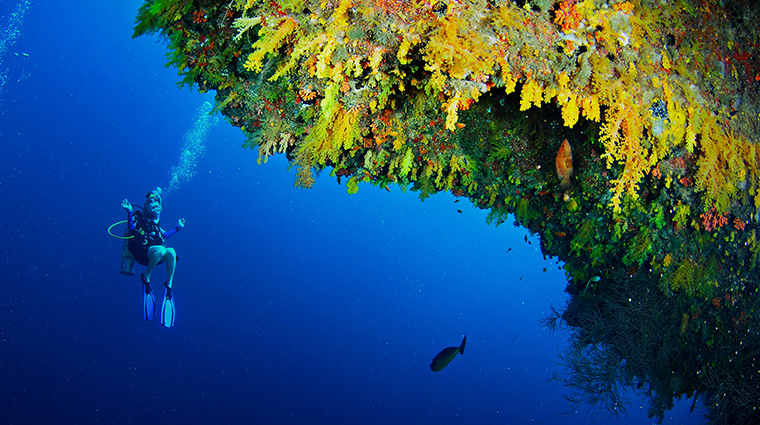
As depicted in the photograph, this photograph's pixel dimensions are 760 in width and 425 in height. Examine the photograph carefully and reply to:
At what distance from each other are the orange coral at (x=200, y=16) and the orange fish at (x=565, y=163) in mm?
3086

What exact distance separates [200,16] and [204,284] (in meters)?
56.1

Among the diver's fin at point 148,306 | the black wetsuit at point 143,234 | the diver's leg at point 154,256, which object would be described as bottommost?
the diver's fin at point 148,306

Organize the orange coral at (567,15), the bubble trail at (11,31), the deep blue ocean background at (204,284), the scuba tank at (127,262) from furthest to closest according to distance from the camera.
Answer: the bubble trail at (11,31) < the deep blue ocean background at (204,284) < the scuba tank at (127,262) < the orange coral at (567,15)

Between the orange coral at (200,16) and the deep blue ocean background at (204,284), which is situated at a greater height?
the deep blue ocean background at (204,284)

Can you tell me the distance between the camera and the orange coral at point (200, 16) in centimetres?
265

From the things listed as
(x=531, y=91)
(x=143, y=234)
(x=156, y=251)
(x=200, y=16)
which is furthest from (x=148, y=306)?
(x=531, y=91)

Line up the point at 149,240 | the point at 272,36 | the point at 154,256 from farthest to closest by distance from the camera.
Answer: the point at 149,240 → the point at 154,256 → the point at 272,36

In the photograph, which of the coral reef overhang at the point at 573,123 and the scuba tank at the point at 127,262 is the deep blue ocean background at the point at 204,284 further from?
the scuba tank at the point at 127,262

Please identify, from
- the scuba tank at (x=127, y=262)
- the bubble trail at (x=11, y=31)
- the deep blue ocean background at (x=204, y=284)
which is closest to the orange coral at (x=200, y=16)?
the scuba tank at (x=127, y=262)

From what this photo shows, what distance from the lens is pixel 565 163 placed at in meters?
3.23

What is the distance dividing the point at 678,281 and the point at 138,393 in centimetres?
4231

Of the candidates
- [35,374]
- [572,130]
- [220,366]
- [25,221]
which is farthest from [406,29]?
[25,221]

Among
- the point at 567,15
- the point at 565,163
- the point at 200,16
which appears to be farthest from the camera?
the point at 565,163

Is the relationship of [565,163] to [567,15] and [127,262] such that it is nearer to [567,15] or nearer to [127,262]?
[567,15]
